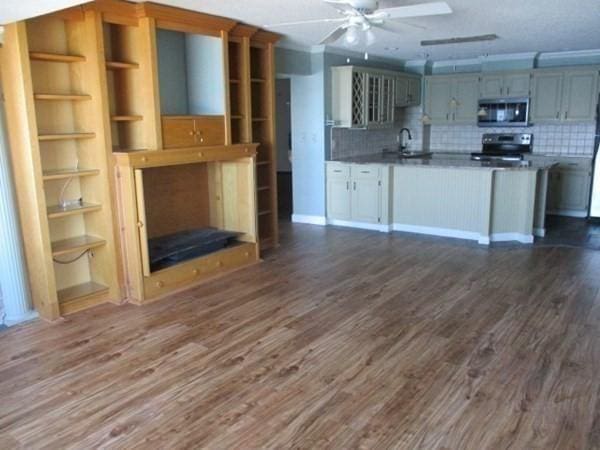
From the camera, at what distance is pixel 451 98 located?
816 cm

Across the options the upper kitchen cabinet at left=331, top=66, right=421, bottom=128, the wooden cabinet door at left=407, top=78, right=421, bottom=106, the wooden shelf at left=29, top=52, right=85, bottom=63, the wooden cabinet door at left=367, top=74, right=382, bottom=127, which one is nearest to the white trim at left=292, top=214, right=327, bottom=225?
the upper kitchen cabinet at left=331, top=66, right=421, bottom=128

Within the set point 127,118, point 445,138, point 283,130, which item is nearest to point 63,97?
point 127,118

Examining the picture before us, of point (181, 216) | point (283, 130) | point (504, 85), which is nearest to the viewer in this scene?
point (181, 216)

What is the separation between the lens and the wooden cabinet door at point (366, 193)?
6695 mm

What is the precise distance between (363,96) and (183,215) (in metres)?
3.06

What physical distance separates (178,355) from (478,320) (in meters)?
2.18

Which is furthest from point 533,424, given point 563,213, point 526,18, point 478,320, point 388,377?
point 563,213

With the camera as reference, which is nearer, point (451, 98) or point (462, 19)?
point (462, 19)

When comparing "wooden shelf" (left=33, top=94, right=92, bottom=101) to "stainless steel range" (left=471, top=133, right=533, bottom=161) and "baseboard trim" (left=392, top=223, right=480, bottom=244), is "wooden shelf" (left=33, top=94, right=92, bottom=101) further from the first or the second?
"stainless steel range" (left=471, top=133, right=533, bottom=161)

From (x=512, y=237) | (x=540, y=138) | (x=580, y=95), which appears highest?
(x=580, y=95)

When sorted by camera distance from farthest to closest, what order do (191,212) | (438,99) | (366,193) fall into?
(438,99), (366,193), (191,212)

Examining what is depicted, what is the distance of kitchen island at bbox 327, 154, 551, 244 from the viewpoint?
5953 mm

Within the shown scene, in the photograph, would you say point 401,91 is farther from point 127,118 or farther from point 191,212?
point 127,118

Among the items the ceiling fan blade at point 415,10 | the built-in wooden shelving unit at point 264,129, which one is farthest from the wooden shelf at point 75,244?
the ceiling fan blade at point 415,10
